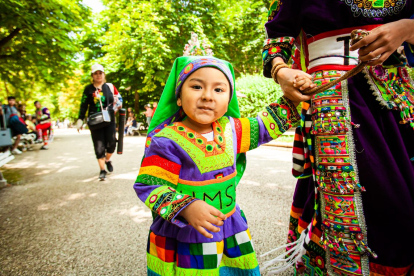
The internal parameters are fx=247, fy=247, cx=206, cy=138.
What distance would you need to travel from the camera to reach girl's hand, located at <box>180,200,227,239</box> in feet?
3.09

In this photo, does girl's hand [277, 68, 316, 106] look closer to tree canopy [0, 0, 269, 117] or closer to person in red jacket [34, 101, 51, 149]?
tree canopy [0, 0, 269, 117]

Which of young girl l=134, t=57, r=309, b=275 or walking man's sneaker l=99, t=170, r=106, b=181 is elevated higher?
young girl l=134, t=57, r=309, b=275

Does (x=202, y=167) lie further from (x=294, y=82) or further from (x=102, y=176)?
(x=102, y=176)

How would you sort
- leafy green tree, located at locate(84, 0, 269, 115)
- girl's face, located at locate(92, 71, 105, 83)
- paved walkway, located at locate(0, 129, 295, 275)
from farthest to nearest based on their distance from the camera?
1. leafy green tree, located at locate(84, 0, 269, 115)
2. girl's face, located at locate(92, 71, 105, 83)
3. paved walkway, located at locate(0, 129, 295, 275)

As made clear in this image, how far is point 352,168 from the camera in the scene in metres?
1.06

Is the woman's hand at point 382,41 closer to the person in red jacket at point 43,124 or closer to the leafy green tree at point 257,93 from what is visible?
the leafy green tree at point 257,93

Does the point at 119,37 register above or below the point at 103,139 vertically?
above

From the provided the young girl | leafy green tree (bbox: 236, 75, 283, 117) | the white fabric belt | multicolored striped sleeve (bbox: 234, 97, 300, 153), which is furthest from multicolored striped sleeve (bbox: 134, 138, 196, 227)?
leafy green tree (bbox: 236, 75, 283, 117)

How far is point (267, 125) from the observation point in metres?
1.38

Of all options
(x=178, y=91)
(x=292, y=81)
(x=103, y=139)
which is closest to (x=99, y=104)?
(x=103, y=139)

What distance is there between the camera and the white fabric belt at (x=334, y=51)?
1.12 m

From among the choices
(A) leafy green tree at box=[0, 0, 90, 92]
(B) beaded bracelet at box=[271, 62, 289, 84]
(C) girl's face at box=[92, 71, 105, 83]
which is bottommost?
(B) beaded bracelet at box=[271, 62, 289, 84]

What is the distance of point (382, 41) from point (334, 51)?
0.72ft

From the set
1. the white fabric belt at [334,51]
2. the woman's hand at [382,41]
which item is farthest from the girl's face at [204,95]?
the woman's hand at [382,41]
